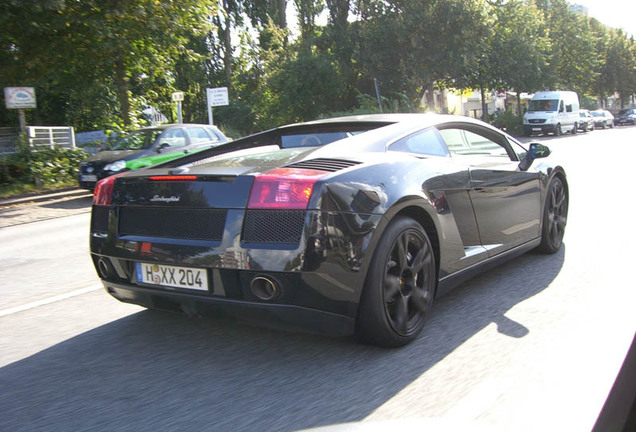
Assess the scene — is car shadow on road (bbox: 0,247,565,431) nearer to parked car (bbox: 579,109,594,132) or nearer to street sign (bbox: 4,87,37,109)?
street sign (bbox: 4,87,37,109)

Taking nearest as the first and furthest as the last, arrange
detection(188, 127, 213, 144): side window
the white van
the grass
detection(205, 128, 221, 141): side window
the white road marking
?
the white road marking
the grass
detection(188, 127, 213, 144): side window
detection(205, 128, 221, 141): side window
the white van

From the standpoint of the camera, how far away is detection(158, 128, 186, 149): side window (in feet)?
44.8

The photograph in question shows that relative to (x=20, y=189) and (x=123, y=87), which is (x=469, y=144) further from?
(x=123, y=87)

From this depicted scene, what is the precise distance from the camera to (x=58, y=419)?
268 cm

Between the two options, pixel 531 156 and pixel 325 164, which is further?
pixel 531 156

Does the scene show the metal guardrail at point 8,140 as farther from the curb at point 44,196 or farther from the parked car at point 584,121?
the parked car at point 584,121

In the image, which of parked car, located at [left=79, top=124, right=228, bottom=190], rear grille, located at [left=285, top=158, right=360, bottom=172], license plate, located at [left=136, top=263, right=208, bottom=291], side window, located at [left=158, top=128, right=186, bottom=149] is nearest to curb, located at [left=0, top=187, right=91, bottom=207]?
parked car, located at [left=79, top=124, right=228, bottom=190]

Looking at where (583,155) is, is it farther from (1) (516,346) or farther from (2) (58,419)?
(2) (58,419)

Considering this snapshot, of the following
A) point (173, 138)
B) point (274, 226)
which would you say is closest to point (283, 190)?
point (274, 226)

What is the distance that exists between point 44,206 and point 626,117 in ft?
178

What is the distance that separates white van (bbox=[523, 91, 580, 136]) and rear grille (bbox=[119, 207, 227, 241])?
35.8 metres

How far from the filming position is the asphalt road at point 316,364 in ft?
8.73

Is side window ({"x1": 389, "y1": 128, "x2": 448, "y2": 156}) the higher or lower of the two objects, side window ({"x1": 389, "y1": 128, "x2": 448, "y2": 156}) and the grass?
the higher

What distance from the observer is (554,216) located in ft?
18.4
